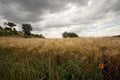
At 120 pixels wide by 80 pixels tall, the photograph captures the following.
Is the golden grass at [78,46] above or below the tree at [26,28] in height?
below

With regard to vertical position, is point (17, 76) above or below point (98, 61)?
below

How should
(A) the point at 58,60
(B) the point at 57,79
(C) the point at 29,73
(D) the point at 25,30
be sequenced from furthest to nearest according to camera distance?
(D) the point at 25,30 → (A) the point at 58,60 → (C) the point at 29,73 → (B) the point at 57,79

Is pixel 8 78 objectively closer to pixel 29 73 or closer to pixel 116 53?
pixel 29 73

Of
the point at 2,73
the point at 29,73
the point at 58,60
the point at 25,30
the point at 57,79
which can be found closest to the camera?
the point at 57,79

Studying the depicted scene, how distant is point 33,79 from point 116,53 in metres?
1.89

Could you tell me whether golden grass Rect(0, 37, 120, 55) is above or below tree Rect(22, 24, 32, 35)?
below

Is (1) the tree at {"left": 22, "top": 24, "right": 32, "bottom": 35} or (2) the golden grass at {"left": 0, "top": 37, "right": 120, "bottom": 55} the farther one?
(1) the tree at {"left": 22, "top": 24, "right": 32, "bottom": 35}

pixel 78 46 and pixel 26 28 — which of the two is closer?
pixel 78 46

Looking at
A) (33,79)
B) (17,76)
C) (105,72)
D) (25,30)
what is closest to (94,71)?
(105,72)

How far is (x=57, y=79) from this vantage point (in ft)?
7.52

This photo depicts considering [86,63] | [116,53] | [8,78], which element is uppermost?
[116,53]

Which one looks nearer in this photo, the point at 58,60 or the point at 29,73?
the point at 29,73

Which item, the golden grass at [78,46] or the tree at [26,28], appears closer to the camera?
the golden grass at [78,46]

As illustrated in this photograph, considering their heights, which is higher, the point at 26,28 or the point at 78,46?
the point at 26,28
